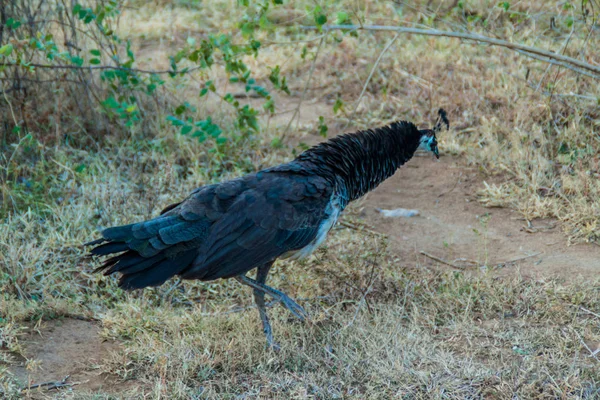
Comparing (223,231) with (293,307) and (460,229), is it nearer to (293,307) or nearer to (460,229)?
(293,307)

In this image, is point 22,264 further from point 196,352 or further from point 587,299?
point 587,299

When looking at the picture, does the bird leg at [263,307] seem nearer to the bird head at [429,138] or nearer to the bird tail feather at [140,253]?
the bird tail feather at [140,253]

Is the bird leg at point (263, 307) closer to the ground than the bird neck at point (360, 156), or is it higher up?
closer to the ground

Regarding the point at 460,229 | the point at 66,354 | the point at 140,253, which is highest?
the point at 140,253

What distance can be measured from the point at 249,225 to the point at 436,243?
6.23 ft

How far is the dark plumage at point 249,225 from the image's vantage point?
12.7 feet

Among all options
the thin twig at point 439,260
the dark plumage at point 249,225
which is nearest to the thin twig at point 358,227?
the thin twig at point 439,260

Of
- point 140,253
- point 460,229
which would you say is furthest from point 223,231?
point 460,229

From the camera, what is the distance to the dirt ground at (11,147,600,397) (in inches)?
164

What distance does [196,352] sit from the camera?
4035mm

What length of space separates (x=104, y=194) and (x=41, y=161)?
2.52 ft

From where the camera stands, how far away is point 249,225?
409 cm

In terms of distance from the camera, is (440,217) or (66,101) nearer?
(440,217)

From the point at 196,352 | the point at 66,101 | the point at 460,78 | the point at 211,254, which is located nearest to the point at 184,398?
the point at 196,352
